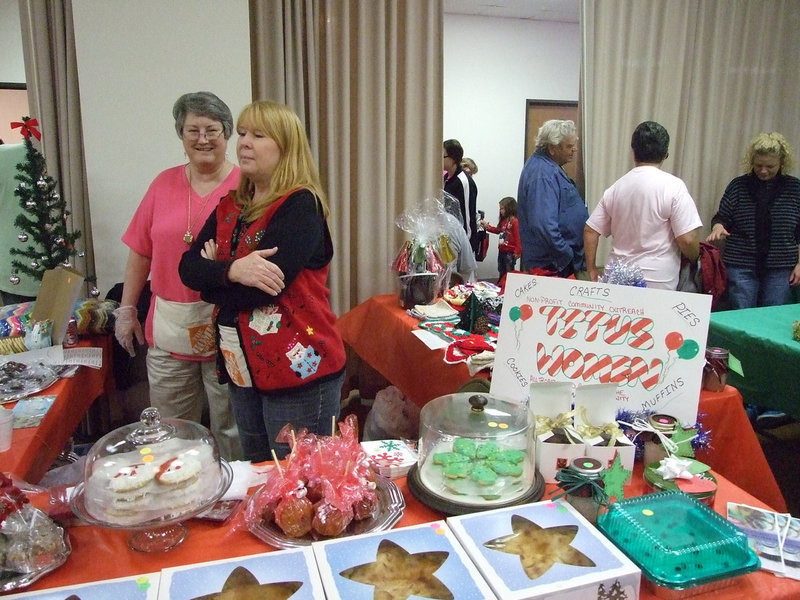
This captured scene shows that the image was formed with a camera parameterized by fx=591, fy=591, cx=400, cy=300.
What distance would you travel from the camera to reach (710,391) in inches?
63.0

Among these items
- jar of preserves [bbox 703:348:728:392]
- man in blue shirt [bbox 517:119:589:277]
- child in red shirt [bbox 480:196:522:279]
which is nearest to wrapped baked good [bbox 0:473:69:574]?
jar of preserves [bbox 703:348:728:392]

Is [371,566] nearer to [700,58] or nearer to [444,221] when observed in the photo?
[444,221]

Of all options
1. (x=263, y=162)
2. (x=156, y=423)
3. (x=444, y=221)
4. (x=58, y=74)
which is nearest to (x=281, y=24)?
(x=58, y=74)

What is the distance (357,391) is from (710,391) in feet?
7.08

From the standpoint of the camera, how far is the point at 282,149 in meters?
1.49

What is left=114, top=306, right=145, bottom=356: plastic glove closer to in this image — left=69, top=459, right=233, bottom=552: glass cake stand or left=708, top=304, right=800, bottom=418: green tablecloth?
left=69, top=459, right=233, bottom=552: glass cake stand

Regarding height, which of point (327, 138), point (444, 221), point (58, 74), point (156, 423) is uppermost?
point (58, 74)

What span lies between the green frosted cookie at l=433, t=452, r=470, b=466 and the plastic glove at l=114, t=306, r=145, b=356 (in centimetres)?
144

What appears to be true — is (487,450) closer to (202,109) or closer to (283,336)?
(283,336)

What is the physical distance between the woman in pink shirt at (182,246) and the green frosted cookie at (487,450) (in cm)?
111

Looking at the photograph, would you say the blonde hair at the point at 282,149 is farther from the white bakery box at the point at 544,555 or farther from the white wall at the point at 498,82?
the white wall at the point at 498,82

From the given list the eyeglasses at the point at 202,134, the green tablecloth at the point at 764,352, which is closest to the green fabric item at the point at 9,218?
the eyeglasses at the point at 202,134

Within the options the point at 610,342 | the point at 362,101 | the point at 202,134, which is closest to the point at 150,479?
the point at 610,342

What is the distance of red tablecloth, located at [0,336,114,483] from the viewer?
4.34 ft
